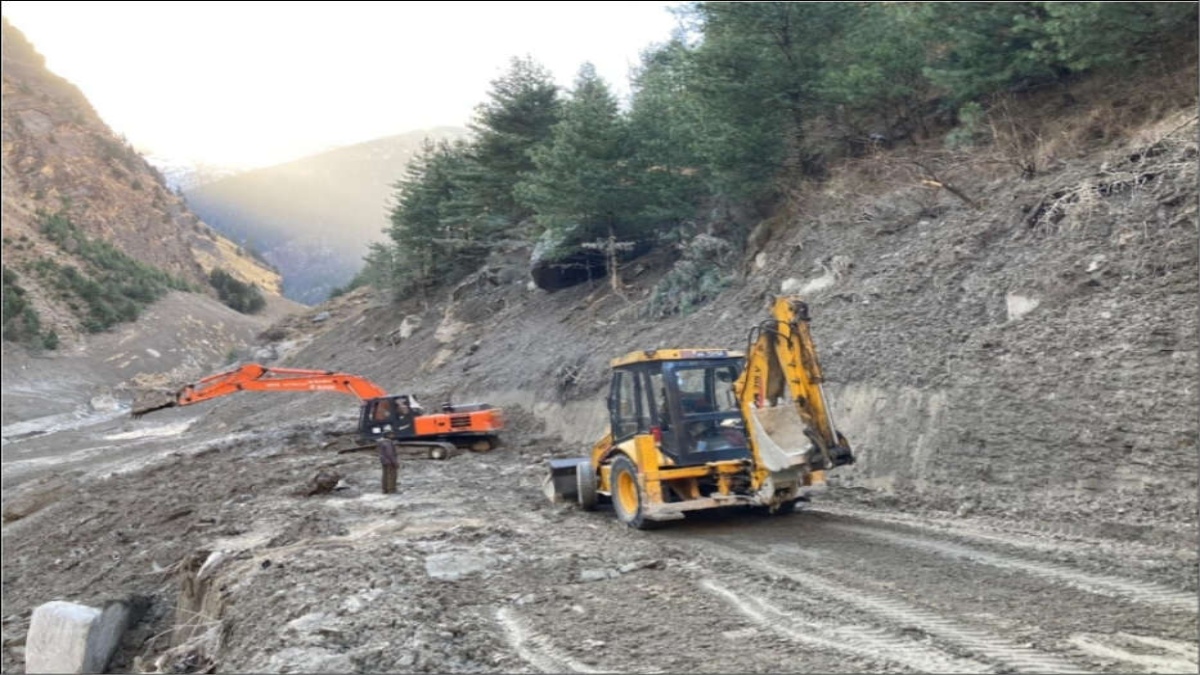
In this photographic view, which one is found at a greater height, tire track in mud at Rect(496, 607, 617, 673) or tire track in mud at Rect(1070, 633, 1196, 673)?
tire track in mud at Rect(496, 607, 617, 673)

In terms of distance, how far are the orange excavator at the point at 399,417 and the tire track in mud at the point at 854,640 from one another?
532 inches

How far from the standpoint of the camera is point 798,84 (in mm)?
17938

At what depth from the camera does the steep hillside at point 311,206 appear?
6260 inches

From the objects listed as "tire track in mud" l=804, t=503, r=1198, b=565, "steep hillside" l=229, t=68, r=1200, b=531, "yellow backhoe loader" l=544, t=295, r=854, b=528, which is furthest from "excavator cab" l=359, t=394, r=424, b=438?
Result: "tire track in mud" l=804, t=503, r=1198, b=565

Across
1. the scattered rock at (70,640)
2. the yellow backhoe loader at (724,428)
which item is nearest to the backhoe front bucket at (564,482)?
the yellow backhoe loader at (724,428)

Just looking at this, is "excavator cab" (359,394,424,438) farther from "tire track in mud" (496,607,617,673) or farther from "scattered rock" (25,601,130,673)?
"tire track in mud" (496,607,617,673)

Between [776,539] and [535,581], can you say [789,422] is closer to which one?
[776,539]

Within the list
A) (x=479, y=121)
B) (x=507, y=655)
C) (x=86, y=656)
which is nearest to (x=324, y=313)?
(x=479, y=121)

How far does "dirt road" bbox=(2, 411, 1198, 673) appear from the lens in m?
5.33

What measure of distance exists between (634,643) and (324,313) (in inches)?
2005

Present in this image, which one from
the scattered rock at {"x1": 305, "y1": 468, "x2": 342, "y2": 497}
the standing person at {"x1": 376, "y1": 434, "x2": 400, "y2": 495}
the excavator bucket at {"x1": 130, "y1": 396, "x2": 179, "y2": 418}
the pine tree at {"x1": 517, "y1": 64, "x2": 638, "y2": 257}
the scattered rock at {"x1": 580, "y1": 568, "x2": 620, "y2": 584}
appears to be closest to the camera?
the scattered rock at {"x1": 580, "y1": 568, "x2": 620, "y2": 584}

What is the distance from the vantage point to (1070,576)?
6.46 meters

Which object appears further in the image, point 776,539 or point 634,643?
point 776,539

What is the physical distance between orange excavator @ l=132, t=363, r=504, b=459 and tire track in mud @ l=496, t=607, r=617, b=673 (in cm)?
1319
